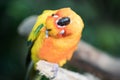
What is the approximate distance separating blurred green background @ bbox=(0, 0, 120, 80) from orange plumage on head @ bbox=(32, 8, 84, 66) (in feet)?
0.39

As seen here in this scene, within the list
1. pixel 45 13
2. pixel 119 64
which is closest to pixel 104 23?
pixel 119 64

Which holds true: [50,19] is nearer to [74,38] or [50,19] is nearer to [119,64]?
[74,38]

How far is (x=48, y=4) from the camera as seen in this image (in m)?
0.92

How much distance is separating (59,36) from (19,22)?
0.73ft

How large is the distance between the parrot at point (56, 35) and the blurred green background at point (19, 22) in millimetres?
105

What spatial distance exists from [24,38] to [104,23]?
0.24 metres

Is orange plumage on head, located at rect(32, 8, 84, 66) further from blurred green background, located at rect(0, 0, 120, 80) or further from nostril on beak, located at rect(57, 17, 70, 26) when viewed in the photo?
blurred green background, located at rect(0, 0, 120, 80)

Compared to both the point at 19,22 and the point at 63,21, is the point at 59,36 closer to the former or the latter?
the point at 63,21

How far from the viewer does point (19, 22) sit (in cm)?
99

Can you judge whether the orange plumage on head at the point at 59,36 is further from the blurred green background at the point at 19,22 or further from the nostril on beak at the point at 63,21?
the blurred green background at the point at 19,22

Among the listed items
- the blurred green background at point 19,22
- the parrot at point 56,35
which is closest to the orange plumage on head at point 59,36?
the parrot at point 56,35

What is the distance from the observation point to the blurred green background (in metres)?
0.96

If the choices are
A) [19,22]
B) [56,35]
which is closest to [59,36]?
[56,35]

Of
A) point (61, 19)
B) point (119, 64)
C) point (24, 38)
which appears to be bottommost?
point (119, 64)
